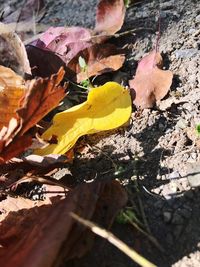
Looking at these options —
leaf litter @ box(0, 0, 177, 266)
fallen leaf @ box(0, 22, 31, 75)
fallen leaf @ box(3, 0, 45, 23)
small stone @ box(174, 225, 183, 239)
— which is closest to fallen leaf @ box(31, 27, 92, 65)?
leaf litter @ box(0, 0, 177, 266)

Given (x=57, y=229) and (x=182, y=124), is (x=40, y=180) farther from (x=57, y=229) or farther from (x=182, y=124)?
(x=182, y=124)

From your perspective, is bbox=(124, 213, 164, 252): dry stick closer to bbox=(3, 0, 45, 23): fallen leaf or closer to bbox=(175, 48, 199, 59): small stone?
bbox=(175, 48, 199, 59): small stone

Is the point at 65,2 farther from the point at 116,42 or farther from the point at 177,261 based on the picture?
the point at 177,261

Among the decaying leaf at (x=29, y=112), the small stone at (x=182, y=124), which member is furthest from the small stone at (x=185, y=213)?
the decaying leaf at (x=29, y=112)

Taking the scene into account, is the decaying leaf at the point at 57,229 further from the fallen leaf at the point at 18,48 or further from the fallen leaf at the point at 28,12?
the fallen leaf at the point at 28,12

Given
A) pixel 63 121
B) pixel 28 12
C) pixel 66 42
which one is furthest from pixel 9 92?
pixel 28 12

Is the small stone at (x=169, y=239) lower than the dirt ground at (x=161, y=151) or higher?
lower

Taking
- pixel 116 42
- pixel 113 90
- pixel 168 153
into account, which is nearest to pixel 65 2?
pixel 116 42
